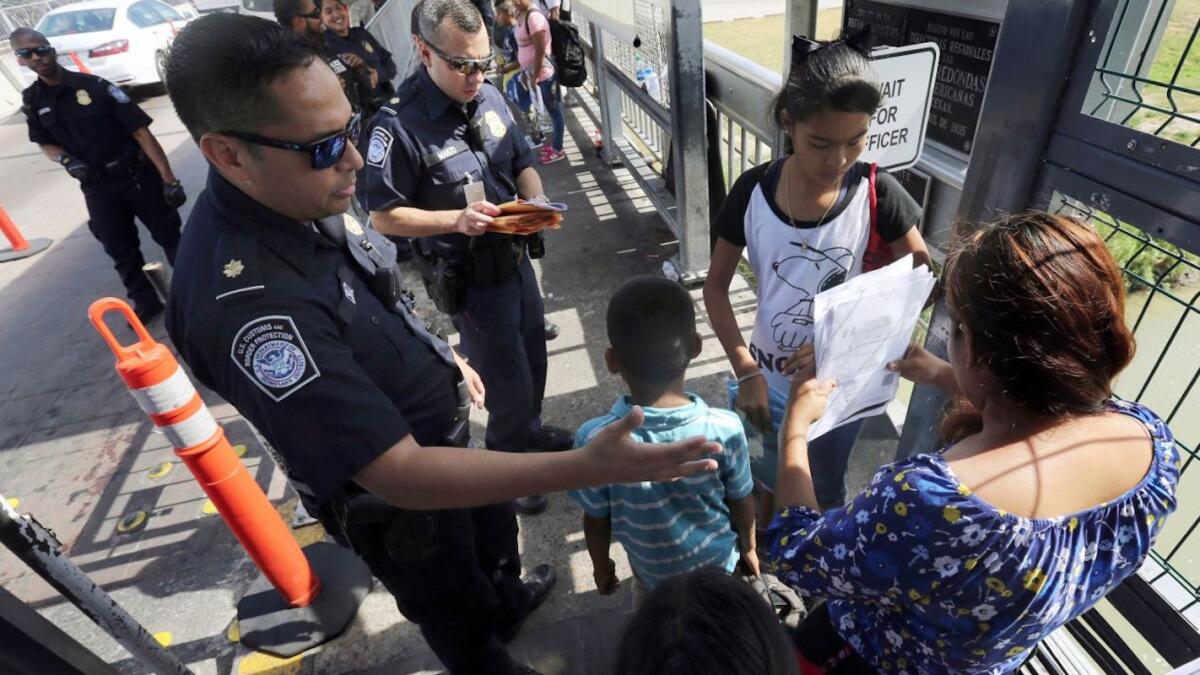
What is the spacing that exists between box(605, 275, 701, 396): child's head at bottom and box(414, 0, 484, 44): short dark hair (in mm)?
1355

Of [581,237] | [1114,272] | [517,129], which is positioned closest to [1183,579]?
[1114,272]

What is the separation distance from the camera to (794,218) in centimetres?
180

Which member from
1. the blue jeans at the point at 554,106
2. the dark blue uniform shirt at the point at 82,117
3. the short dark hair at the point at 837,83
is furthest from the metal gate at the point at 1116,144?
the blue jeans at the point at 554,106

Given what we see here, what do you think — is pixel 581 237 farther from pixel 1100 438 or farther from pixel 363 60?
pixel 1100 438

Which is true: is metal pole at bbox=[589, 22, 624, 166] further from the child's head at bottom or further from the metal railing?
the metal railing

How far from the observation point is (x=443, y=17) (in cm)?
228

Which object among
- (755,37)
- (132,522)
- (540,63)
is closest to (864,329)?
(132,522)

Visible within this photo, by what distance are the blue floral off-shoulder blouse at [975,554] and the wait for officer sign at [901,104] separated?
40.6 inches

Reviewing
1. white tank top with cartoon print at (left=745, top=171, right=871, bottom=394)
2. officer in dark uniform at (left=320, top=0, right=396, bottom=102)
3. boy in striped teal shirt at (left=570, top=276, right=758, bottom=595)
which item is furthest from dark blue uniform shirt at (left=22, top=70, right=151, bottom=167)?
white tank top with cartoon print at (left=745, top=171, right=871, bottom=394)

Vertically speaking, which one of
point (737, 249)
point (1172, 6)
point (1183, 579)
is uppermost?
point (1172, 6)

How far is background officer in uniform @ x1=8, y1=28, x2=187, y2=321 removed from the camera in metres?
4.46

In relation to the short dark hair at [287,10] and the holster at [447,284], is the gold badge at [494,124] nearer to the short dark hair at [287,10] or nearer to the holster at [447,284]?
the holster at [447,284]

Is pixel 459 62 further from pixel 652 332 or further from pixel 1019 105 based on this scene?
pixel 1019 105

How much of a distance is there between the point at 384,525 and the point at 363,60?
4894mm
